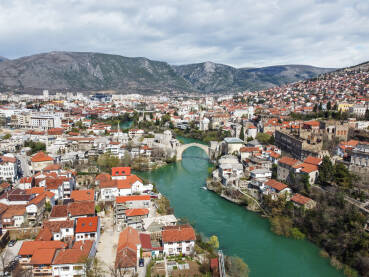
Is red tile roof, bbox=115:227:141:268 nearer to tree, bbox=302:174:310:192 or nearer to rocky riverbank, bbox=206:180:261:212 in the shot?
rocky riverbank, bbox=206:180:261:212

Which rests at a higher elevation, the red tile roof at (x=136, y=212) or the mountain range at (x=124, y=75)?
the mountain range at (x=124, y=75)

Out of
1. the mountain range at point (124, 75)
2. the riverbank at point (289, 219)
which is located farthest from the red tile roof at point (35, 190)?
the mountain range at point (124, 75)

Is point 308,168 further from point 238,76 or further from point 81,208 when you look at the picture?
point 238,76

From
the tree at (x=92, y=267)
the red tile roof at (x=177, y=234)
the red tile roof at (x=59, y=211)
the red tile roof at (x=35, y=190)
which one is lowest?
the tree at (x=92, y=267)

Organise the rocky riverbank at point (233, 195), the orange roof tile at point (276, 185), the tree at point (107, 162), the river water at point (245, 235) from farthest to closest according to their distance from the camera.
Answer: the tree at point (107, 162)
the rocky riverbank at point (233, 195)
the orange roof tile at point (276, 185)
the river water at point (245, 235)

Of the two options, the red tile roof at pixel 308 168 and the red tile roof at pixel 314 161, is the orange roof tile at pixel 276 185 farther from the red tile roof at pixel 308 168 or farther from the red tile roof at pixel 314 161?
the red tile roof at pixel 314 161

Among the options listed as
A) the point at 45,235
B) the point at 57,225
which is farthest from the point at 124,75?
the point at 45,235
